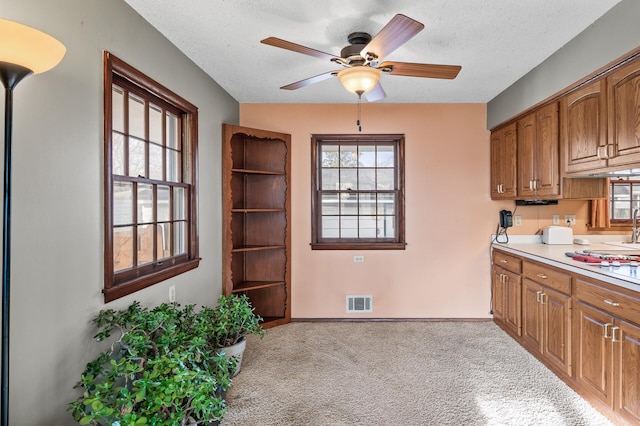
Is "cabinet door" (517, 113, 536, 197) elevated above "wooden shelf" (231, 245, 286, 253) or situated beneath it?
elevated above

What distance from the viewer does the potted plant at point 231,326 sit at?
98.4 inches

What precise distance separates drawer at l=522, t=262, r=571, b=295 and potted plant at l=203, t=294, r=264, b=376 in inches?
89.9

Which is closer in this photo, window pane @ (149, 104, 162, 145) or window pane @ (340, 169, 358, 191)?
window pane @ (149, 104, 162, 145)

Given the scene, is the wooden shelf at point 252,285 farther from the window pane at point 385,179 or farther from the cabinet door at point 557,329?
the cabinet door at point 557,329

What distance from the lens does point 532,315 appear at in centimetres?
290

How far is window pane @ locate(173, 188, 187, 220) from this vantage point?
2.70m

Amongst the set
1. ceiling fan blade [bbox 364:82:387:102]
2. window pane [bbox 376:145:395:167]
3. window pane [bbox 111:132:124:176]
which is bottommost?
window pane [bbox 111:132:124:176]

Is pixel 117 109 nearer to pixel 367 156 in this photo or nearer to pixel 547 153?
pixel 367 156

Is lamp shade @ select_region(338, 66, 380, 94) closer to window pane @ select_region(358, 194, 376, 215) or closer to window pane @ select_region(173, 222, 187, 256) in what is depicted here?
window pane @ select_region(173, 222, 187, 256)

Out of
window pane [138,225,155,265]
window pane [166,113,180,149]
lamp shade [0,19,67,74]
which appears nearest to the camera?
lamp shade [0,19,67,74]

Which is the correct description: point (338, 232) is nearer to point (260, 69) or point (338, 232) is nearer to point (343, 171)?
point (343, 171)

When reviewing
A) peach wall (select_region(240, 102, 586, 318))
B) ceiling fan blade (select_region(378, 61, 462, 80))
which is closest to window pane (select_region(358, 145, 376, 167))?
peach wall (select_region(240, 102, 586, 318))

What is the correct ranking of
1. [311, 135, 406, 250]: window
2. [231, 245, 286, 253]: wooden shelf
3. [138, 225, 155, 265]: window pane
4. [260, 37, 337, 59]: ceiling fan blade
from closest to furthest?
[260, 37, 337, 59]: ceiling fan blade < [138, 225, 155, 265]: window pane < [231, 245, 286, 253]: wooden shelf < [311, 135, 406, 250]: window

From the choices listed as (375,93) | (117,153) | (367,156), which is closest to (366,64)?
(375,93)
